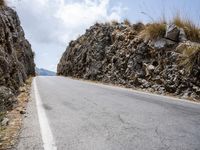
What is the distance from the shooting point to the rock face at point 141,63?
14.0 meters

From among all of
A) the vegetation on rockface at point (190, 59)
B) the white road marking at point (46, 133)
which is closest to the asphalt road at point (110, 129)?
the white road marking at point (46, 133)

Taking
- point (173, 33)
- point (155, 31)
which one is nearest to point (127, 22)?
point (155, 31)

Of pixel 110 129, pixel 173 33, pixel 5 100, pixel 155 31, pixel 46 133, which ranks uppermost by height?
pixel 155 31

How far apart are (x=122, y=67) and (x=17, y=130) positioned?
15684 mm

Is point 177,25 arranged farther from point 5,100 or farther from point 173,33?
point 5,100

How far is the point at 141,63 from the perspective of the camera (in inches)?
725

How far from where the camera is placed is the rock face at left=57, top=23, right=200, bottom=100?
45.8 feet

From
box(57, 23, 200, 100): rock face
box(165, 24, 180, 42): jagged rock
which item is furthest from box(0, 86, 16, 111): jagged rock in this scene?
box(165, 24, 180, 42): jagged rock

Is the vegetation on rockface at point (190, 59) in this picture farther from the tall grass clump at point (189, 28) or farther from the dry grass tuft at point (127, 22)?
the dry grass tuft at point (127, 22)

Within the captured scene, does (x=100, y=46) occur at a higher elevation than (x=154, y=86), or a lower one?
higher

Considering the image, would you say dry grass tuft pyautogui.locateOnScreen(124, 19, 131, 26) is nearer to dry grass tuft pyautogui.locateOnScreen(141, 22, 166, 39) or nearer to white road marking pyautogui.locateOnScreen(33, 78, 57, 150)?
dry grass tuft pyautogui.locateOnScreen(141, 22, 166, 39)

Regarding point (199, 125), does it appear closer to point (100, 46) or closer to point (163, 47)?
point (163, 47)

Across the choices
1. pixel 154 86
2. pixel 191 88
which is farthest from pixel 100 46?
pixel 191 88

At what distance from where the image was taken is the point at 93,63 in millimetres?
29969
